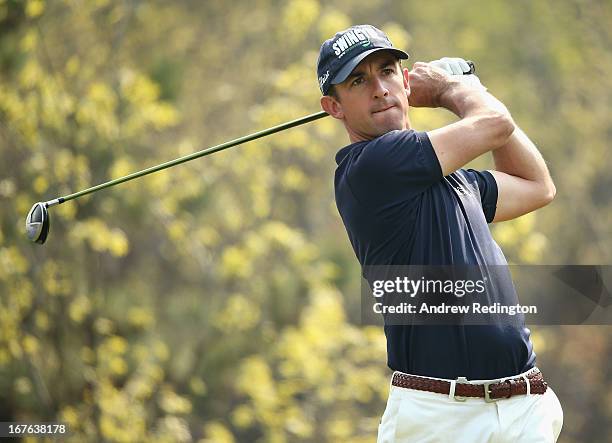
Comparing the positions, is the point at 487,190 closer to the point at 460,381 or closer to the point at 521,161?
the point at 521,161

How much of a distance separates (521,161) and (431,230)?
62 cm

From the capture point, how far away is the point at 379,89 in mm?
3139

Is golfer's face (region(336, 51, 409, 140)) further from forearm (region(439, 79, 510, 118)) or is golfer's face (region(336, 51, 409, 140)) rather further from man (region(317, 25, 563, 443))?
forearm (region(439, 79, 510, 118))

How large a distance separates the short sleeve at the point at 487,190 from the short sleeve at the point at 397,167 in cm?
36

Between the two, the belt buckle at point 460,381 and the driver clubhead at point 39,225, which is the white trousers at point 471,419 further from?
the driver clubhead at point 39,225

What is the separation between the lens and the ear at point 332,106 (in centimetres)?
325

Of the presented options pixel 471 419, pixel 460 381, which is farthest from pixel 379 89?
pixel 471 419

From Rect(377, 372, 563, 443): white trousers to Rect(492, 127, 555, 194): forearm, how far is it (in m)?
0.76

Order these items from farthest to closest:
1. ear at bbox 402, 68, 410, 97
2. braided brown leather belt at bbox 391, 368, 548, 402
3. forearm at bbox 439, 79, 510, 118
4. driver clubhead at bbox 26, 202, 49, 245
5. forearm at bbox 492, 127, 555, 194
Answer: driver clubhead at bbox 26, 202, 49, 245
forearm at bbox 492, 127, 555, 194
ear at bbox 402, 68, 410, 97
forearm at bbox 439, 79, 510, 118
braided brown leather belt at bbox 391, 368, 548, 402

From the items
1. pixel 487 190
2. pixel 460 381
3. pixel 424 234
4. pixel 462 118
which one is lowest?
pixel 460 381

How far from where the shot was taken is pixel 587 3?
1192 cm

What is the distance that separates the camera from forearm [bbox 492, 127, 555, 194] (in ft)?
11.2

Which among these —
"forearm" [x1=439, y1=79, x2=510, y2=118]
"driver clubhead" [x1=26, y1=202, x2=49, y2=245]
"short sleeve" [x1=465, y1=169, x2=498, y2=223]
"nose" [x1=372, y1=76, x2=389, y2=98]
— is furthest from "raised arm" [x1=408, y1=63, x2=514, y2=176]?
"driver clubhead" [x1=26, y1=202, x2=49, y2=245]

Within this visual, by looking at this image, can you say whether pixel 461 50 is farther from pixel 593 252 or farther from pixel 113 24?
pixel 113 24
